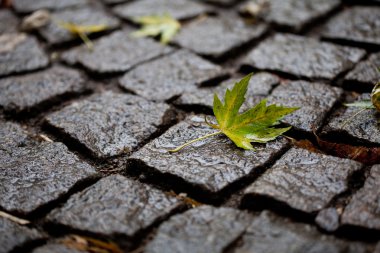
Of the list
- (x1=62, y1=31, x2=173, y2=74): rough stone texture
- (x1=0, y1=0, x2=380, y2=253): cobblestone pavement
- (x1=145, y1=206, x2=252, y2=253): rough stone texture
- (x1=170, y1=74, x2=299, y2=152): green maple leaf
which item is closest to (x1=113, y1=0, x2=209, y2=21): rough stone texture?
(x1=0, y1=0, x2=380, y2=253): cobblestone pavement

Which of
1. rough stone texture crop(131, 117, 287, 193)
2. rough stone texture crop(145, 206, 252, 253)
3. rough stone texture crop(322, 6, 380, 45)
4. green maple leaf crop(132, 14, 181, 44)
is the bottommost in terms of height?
rough stone texture crop(145, 206, 252, 253)

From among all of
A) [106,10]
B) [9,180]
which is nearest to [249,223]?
[9,180]

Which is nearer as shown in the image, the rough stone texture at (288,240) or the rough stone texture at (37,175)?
the rough stone texture at (288,240)

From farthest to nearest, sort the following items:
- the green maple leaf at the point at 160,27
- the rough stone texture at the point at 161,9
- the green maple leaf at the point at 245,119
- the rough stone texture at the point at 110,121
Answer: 1. the rough stone texture at the point at 161,9
2. the green maple leaf at the point at 160,27
3. the rough stone texture at the point at 110,121
4. the green maple leaf at the point at 245,119

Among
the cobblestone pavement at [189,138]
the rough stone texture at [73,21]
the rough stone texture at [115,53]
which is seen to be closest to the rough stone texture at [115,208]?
the cobblestone pavement at [189,138]

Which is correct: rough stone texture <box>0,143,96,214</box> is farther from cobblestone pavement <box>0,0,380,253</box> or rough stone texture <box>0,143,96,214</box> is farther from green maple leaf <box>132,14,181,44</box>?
green maple leaf <box>132,14,181,44</box>

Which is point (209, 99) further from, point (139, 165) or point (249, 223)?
point (249, 223)

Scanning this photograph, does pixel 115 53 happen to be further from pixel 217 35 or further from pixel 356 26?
pixel 356 26

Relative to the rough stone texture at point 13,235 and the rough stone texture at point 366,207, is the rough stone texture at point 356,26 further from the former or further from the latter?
the rough stone texture at point 13,235
